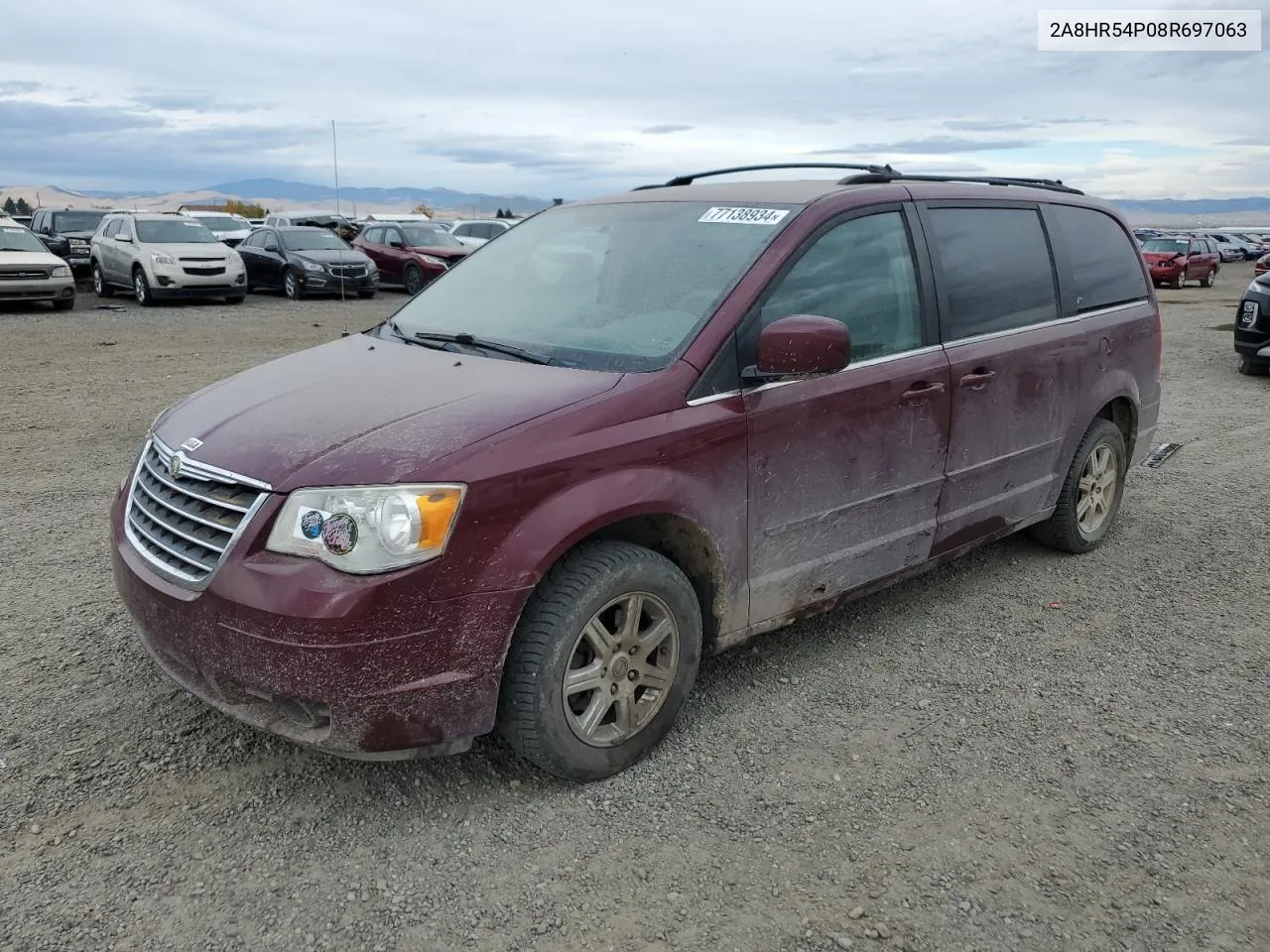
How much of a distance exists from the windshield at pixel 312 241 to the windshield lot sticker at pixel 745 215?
19.1 meters

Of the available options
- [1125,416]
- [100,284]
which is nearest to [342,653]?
[1125,416]

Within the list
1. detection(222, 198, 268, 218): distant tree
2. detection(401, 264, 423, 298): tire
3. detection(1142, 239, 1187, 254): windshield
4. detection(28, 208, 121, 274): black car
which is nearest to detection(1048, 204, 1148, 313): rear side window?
detection(401, 264, 423, 298): tire

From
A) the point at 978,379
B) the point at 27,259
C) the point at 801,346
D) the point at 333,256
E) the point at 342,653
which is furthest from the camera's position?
the point at 333,256

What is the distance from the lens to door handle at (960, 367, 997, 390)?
4133 millimetres

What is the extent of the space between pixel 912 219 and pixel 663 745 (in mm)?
2248

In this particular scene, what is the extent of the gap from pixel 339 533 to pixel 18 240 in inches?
702

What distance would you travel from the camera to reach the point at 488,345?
12.0ft

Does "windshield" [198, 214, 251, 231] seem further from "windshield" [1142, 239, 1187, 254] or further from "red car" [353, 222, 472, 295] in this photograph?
"windshield" [1142, 239, 1187, 254]

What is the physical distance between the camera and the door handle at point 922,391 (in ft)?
12.7

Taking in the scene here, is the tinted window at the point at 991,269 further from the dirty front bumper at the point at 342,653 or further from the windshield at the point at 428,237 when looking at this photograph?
the windshield at the point at 428,237

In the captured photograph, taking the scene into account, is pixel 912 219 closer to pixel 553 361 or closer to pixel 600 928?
pixel 553 361

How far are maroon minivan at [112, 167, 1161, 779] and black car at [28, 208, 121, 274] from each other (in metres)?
22.1

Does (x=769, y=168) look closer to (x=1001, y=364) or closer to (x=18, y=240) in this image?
(x=1001, y=364)

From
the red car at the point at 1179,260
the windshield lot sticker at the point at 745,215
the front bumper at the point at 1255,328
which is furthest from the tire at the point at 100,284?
the red car at the point at 1179,260
